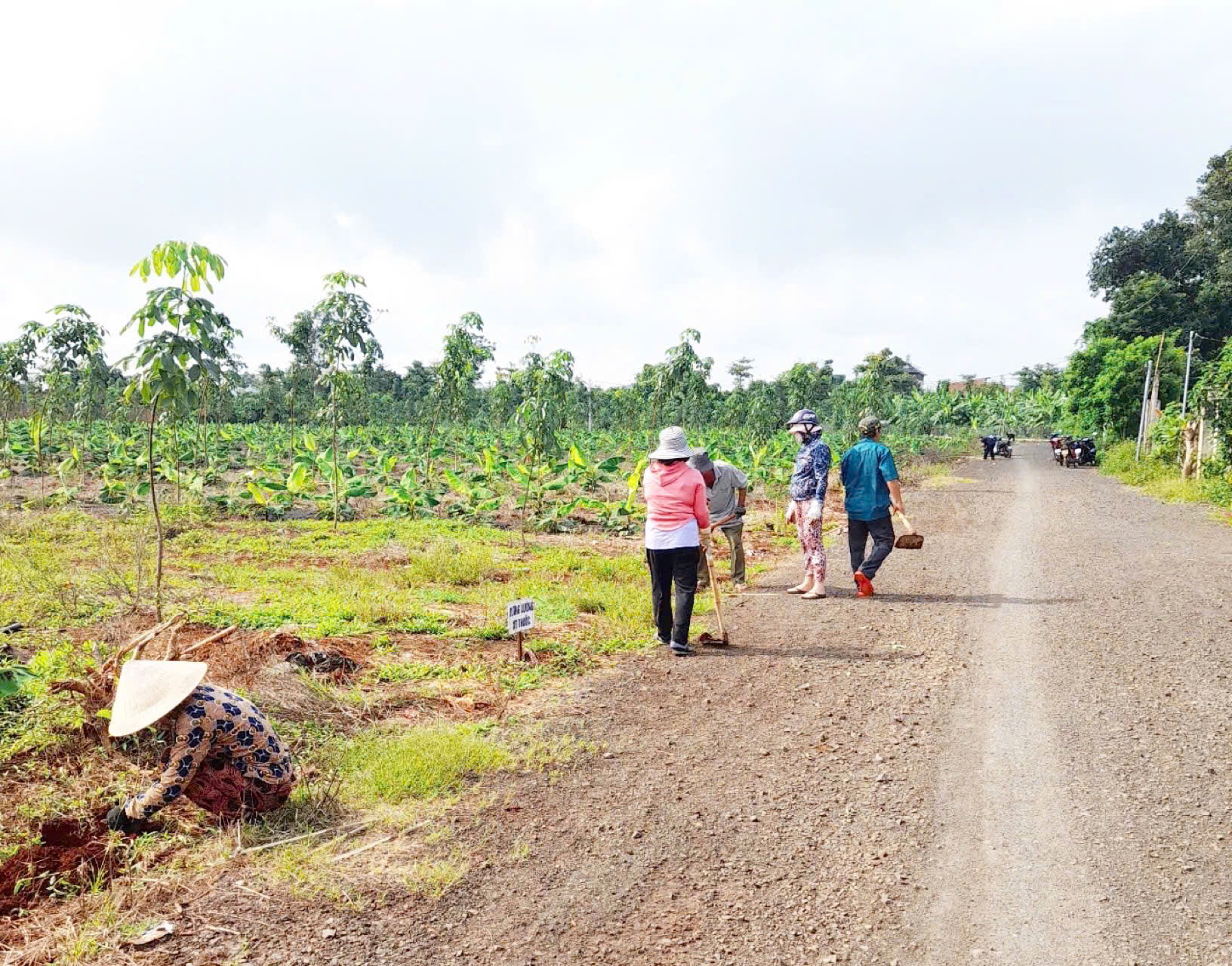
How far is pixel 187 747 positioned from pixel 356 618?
384 centimetres

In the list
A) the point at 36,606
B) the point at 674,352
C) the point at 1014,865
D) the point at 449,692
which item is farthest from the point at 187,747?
the point at 674,352

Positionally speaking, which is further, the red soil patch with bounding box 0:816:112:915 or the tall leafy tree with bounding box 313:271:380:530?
the tall leafy tree with bounding box 313:271:380:530

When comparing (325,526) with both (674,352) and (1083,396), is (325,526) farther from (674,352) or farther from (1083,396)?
(1083,396)

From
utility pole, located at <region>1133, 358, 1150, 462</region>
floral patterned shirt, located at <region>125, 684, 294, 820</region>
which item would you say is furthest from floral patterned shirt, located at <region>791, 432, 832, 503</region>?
utility pole, located at <region>1133, 358, 1150, 462</region>

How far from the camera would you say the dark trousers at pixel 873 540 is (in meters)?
8.25

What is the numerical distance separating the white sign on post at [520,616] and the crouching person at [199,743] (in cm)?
217

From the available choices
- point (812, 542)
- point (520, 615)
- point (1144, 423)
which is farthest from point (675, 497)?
point (1144, 423)

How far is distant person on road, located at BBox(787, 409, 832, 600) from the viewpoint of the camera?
26.9 ft

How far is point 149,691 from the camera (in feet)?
11.5

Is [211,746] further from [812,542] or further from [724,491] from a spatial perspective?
[812,542]

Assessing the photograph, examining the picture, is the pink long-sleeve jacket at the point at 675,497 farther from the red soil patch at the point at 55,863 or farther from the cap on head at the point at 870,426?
the red soil patch at the point at 55,863

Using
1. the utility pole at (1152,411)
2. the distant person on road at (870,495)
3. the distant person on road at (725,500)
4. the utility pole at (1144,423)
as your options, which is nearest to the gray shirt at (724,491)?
the distant person on road at (725,500)

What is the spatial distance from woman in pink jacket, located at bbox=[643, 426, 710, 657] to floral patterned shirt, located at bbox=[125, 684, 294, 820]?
3.34 m

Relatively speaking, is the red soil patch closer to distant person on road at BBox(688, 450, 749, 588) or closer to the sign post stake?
the sign post stake
